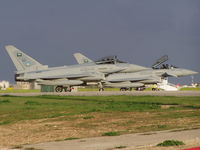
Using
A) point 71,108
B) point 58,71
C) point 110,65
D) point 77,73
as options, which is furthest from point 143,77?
point 71,108

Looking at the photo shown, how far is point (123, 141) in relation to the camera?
37.8 feet

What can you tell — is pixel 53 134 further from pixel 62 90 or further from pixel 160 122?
pixel 62 90

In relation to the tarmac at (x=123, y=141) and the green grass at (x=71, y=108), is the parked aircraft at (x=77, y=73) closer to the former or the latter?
the green grass at (x=71, y=108)

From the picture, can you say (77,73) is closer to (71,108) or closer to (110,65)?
(110,65)

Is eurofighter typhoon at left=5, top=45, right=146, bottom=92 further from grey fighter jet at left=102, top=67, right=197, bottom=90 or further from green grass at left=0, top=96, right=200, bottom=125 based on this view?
green grass at left=0, top=96, right=200, bottom=125

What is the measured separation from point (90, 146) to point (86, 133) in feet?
11.2

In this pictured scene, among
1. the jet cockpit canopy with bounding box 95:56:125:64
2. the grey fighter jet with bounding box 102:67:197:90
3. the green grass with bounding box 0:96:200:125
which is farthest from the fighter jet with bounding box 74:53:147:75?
the green grass with bounding box 0:96:200:125

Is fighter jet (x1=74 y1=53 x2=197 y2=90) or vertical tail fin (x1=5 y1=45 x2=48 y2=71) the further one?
fighter jet (x1=74 y1=53 x2=197 y2=90)

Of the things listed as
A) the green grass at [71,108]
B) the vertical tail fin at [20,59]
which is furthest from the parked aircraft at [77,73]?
the green grass at [71,108]

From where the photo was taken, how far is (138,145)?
10.5 meters

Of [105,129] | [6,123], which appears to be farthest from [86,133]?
[6,123]

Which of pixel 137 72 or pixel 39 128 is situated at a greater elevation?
pixel 137 72

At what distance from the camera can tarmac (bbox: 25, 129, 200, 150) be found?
1064 centimetres

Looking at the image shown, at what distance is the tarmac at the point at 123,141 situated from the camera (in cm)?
1064
